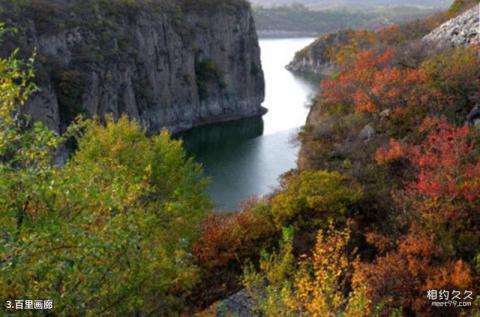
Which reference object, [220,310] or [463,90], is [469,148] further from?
[220,310]

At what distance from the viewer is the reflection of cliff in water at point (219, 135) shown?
67688mm

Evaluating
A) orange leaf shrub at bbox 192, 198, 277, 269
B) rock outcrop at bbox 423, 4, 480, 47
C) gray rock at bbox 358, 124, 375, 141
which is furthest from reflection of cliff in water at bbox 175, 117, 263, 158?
orange leaf shrub at bbox 192, 198, 277, 269

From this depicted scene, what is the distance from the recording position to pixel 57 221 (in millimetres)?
10148

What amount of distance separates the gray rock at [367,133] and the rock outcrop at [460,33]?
10.0 metres

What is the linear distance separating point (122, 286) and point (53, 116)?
4378 centimetres

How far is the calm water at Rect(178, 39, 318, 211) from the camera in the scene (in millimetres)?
47281

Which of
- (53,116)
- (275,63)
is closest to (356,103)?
(53,116)

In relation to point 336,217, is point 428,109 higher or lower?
higher

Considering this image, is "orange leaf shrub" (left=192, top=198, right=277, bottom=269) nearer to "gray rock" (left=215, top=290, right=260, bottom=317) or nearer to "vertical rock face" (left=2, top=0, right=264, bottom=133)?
"gray rock" (left=215, top=290, right=260, bottom=317)

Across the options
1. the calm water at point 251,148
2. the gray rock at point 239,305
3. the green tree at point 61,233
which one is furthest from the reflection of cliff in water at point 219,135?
the green tree at point 61,233

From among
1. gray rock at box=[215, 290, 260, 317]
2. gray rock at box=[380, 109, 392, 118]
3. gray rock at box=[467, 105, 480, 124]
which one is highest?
gray rock at box=[467, 105, 480, 124]

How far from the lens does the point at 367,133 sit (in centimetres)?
2614

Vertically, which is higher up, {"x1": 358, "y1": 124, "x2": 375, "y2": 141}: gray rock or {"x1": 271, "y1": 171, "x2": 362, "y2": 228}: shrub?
{"x1": 358, "y1": 124, "x2": 375, "y2": 141}: gray rock

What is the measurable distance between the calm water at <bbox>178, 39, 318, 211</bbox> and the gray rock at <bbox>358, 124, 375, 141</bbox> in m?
6.45
